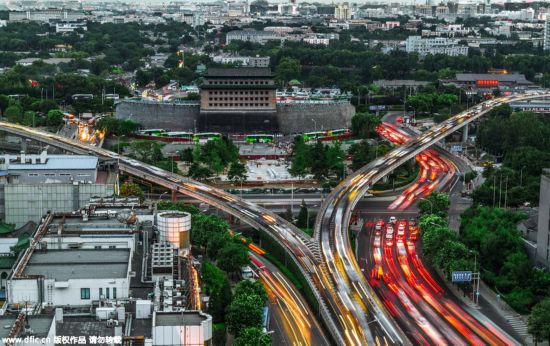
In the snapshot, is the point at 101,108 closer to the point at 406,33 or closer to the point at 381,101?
the point at 381,101

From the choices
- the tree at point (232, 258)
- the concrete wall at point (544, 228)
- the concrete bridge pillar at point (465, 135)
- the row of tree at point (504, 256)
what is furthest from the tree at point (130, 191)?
the concrete bridge pillar at point (465, 135)

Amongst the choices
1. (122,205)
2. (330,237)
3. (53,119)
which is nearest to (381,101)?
(53,119)

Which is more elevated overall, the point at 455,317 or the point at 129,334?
the point at 129,334

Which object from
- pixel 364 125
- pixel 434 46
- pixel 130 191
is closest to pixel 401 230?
pixel 130 191

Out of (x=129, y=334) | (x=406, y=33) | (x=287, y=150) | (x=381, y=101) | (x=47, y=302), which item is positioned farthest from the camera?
(x=406, y=33)

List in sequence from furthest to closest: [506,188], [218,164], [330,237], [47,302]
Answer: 1. [218,164]
2. [506,188]
3. [330,237]
4. [47,302]

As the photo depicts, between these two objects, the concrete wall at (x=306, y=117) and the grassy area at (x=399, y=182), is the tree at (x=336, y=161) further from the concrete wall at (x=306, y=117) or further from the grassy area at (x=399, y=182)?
the concrete wall at (x=306, y=117)

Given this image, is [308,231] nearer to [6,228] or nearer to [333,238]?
[333,238]

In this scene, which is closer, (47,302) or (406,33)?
(47,302)

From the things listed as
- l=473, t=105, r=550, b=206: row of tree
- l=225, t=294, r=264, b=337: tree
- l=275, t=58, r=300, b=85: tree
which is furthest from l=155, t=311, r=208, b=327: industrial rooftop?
l=275, t=58, r=300, b=85: tree
